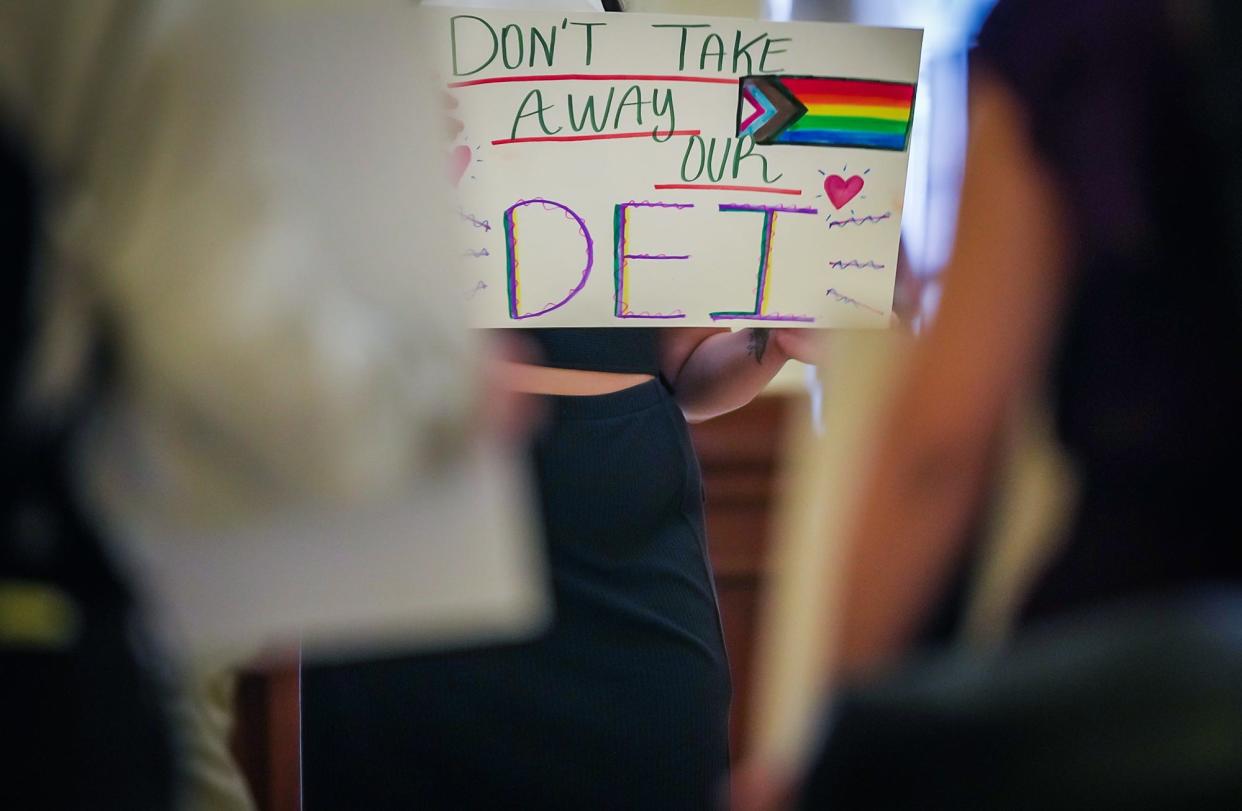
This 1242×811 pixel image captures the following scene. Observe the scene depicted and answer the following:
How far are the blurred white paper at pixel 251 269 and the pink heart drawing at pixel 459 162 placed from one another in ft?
1.85

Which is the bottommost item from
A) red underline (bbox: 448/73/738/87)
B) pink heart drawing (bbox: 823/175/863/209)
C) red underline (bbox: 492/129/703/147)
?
pink heart drawing (bbox: 823/175/863/209)

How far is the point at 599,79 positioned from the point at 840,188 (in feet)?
1.02

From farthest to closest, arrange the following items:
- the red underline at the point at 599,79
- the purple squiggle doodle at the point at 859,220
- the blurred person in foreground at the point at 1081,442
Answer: the purple squiggle doodle at the point at 859,220 < the red underline at the point at 599,79 < the blurred person in foreground at the point at 1081,442

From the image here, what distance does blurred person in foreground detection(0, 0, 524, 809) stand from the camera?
1.49 ft

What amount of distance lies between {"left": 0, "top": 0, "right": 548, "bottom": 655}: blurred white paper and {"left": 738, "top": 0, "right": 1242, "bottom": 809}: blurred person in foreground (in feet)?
0.79

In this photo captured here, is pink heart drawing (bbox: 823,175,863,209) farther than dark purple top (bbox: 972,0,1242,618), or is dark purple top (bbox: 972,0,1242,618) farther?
pink heart drawing (bbox: 823,175,863,209)

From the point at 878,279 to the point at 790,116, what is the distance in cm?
22

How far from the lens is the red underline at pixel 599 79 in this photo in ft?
3.71

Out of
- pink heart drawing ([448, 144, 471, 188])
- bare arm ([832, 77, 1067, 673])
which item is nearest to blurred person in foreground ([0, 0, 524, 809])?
bare arm ([832, 77, 1067, 673])

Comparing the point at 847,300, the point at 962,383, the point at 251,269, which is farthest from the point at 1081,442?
the point at 847,300

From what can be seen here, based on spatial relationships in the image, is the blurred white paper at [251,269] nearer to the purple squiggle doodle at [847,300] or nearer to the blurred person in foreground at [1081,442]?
the blurred person in foreground at [1081,442]

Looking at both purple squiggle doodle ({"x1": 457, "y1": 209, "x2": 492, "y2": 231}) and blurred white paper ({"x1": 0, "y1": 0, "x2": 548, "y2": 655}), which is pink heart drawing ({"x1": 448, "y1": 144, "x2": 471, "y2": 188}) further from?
blurred white paper ({"x1": 0, "y1": 0, "x2": 548, "y2": 655})

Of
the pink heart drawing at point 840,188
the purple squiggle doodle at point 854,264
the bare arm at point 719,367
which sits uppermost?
the pink heart drawing at point 840,188

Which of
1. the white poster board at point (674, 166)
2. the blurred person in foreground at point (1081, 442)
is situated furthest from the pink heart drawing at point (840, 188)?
the blurred person in foreground at point (1081, 442)
